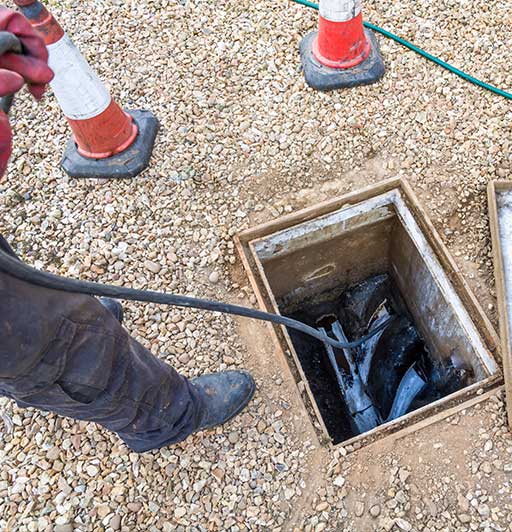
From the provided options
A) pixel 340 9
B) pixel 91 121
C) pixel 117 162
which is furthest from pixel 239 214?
pixel 340 9

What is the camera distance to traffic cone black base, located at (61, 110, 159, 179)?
3039 millimetres

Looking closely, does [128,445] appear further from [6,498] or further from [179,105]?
[179,105]

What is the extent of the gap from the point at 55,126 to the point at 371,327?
2421 millimetres

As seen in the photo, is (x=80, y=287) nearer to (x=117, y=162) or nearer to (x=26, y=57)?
(x=26, y=57)

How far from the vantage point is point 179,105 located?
3303 mm

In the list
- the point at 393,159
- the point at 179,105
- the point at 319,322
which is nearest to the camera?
the point at 393,159

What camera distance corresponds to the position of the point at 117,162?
305 cm

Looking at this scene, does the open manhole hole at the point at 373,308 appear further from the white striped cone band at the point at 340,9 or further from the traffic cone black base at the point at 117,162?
the white striped cone band at the point at 340,9

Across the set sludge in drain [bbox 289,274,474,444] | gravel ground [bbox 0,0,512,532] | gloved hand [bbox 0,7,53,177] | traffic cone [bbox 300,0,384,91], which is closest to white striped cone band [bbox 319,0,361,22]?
traffic cone [bbox 300,0,384,91]

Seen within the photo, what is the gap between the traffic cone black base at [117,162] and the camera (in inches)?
120

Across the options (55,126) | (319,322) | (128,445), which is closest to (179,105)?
(55,126)

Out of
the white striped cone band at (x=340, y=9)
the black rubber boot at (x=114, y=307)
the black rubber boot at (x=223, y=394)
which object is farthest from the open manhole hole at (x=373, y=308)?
the white striped cone band at (x=340, y=9)

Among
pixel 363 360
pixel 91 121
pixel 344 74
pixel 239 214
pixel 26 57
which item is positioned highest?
pixel 26 57

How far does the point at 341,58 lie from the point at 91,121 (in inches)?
58.3
